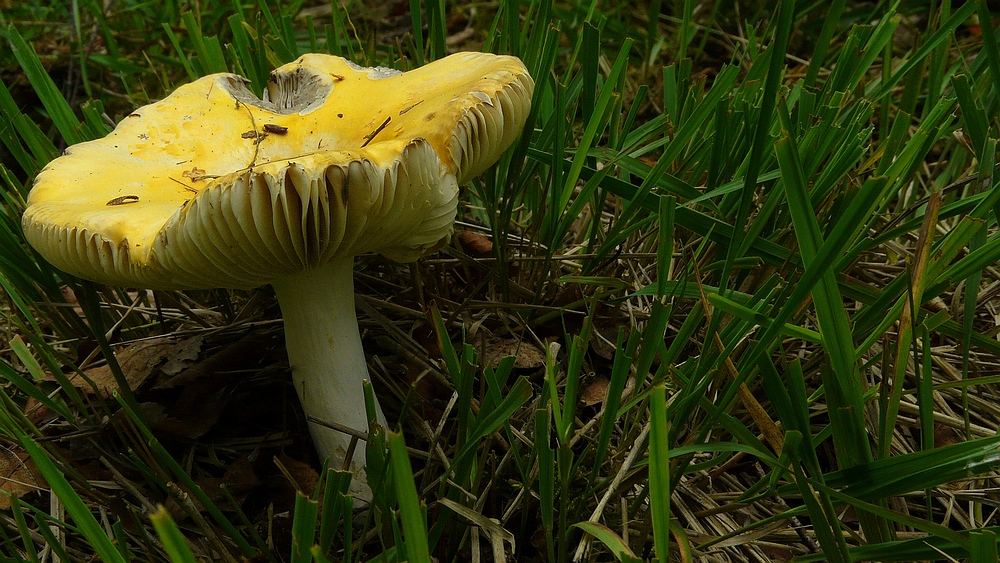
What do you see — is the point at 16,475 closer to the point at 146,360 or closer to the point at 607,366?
the point at 146,360

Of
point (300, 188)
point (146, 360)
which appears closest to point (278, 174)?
point (300, 188)

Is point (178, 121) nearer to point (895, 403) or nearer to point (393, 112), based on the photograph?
point (393, 112)

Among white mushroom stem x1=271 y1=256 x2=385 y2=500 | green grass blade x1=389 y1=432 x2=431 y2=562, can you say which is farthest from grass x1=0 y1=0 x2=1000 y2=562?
white mushroom stem x1=271 y1=256 x2=385 y2=500

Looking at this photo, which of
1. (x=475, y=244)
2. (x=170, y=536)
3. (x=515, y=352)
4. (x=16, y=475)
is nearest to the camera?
(x=170, y=536)

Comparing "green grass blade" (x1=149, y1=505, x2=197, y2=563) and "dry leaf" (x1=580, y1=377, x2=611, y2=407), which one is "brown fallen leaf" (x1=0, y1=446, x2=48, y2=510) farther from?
"dry leaf" (x1=580, y1=377, x2=611, y2=407)

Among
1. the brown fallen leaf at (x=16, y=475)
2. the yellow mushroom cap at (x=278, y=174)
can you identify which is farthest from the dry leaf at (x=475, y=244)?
the brown fallen leaf at (x=16, y=475)

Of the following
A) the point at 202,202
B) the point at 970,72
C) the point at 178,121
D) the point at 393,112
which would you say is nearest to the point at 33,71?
the point at 178,121
